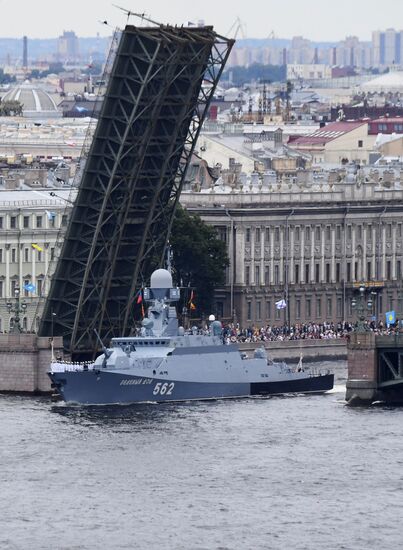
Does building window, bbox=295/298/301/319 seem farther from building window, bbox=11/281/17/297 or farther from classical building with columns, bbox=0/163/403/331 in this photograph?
building window, bbox=11/281/17/297

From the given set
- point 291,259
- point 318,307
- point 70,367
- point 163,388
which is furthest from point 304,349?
point 70,367

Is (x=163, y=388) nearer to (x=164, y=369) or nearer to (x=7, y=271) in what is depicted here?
(x=164, y=369)

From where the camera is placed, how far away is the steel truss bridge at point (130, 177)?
2596 inches

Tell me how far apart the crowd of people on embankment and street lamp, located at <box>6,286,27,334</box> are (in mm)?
4596

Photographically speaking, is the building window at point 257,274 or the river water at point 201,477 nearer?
the river water at point 201,477

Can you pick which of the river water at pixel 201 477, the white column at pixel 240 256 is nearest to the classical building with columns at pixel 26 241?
the white column at pixel 240 256

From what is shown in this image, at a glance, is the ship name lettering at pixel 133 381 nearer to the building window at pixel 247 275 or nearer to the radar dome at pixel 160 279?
the radar dome at pixel 160 279

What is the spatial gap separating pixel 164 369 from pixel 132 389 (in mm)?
762

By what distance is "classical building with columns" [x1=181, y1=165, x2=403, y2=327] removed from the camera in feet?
293

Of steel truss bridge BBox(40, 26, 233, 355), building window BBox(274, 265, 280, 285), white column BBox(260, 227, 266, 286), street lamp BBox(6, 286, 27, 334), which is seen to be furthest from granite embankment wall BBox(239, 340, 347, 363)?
steel truss bridge BBox(40, 26, 233, 355)

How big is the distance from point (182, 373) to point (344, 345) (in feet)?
42.9

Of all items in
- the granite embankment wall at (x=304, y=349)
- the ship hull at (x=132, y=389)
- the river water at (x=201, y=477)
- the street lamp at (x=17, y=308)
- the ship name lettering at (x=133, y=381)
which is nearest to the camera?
the river water at (x=201, y=477)

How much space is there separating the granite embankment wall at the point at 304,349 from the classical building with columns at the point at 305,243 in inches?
200

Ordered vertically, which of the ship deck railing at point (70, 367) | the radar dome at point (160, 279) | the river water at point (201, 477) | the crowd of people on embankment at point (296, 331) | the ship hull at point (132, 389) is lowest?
the river water at point (201, 477)
